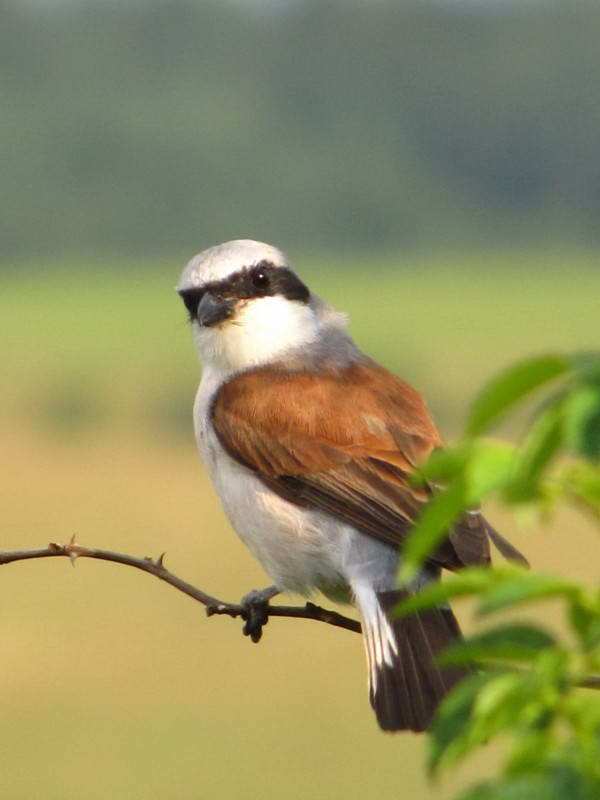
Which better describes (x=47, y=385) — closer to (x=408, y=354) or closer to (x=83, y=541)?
(x=408, y=354)

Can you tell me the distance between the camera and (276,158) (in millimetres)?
79000

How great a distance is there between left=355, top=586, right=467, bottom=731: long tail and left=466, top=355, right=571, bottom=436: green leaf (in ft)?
6.94

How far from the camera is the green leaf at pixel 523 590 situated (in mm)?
1148

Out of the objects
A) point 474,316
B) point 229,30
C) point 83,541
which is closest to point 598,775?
point 83,541

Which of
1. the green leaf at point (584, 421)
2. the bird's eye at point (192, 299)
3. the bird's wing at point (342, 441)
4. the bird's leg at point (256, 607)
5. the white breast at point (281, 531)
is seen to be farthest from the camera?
the bird's eye at point (192, 299)

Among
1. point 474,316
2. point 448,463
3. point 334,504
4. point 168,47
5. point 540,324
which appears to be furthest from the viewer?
point 168,47

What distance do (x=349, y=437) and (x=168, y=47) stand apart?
9854 cm

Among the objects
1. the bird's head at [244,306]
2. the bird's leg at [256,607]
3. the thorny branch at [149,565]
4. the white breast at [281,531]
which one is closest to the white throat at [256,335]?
the bird's head at [244,306]

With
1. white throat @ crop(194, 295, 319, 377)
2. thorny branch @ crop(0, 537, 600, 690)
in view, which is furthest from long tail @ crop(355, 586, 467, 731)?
white throat @ crop(194, 295, 319, 377)

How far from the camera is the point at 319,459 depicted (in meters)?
3.94

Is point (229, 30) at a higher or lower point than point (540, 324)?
higher

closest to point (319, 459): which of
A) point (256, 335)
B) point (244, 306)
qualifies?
point (256, 335)

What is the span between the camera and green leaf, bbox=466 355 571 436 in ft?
3.90

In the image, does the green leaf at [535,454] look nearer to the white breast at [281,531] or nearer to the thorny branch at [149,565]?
the thorny branch at [149,565]
